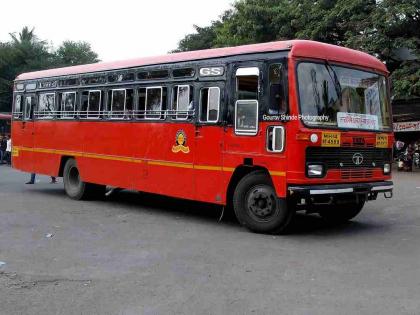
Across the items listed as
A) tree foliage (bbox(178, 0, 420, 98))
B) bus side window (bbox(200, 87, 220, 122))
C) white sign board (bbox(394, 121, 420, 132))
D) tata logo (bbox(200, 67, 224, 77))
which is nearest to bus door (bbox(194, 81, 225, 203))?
bus side window (bbox(200, 87, 220, 122))

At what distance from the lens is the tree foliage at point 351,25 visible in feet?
77.2

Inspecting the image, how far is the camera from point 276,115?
8.48m

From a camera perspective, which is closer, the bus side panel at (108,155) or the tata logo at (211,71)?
the tata logo at (211,71)

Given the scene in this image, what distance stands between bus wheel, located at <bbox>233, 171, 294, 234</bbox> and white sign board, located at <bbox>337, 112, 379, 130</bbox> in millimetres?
1437

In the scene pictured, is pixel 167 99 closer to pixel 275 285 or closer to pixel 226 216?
pixel 226 216

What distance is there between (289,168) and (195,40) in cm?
3812

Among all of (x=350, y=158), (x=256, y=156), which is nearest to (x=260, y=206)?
(x=256, y=156)

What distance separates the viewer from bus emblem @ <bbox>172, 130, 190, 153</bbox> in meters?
10.1

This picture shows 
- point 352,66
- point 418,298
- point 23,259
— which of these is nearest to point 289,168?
point 352,66

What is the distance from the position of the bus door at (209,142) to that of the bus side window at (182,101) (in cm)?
20

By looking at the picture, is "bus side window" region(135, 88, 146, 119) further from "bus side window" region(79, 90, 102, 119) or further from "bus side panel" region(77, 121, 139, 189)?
"bus side window" region(79, 90, 102, 119)

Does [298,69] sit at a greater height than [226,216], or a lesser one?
greater

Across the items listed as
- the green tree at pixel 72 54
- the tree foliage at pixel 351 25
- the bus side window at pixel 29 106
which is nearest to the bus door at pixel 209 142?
the bus side window at pixel 29 106

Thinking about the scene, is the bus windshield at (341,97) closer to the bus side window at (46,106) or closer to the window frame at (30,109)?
the bus side window at (46,106)
